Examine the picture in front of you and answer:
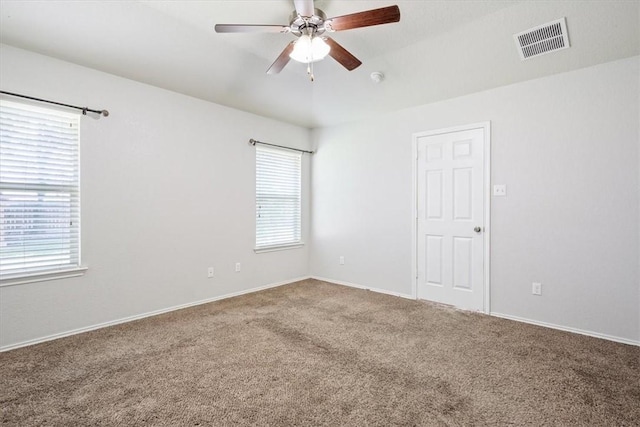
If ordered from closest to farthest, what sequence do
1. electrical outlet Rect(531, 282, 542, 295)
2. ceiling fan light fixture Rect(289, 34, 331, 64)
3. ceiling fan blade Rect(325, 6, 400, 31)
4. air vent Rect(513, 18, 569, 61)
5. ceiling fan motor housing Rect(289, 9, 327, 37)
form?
ceiling fan blade Rect(325, 6, 400, 31) → ceiling fan motor housing Rect(289, 9, 327, 37) → ceiling fan light fixture Rect(289, 34, 331, 64) → air vent Rect(513, 18, 569, 61) → electrical outlet Rect(531, 282, 542, 295)

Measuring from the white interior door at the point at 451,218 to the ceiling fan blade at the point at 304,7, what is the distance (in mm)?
2458

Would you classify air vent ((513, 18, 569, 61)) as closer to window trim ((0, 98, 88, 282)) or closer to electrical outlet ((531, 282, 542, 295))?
electrical outlet ((531, 282, 542, 295))

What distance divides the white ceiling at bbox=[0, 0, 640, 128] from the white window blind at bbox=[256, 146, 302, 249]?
1.20 metres

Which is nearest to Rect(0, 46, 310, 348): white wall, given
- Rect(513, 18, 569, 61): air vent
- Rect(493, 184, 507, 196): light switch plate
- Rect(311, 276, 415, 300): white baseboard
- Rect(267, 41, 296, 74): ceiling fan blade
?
Rect(311, 276, 415, 300): white baseboard

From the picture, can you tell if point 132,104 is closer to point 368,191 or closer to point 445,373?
point 368,191

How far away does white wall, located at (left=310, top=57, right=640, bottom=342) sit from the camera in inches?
109

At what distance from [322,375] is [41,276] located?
2543 millimetres

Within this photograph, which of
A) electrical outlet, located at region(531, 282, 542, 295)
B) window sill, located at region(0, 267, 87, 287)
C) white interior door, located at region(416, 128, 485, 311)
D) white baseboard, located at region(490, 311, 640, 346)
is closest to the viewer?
window sill, located at region(0, 267, 87, 287)

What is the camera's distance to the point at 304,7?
188cm

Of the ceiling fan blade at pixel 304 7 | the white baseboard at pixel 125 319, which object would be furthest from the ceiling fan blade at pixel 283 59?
the white baseboard at pixel 125 319

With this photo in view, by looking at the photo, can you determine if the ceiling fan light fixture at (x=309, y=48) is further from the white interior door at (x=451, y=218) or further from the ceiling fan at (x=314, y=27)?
the white interior door at (x=451, y=218)

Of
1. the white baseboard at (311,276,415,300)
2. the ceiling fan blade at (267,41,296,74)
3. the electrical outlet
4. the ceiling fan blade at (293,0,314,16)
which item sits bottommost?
the white baseboard at (311,276,415,300)

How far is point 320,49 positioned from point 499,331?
9.58ft

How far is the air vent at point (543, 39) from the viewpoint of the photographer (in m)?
2.39
